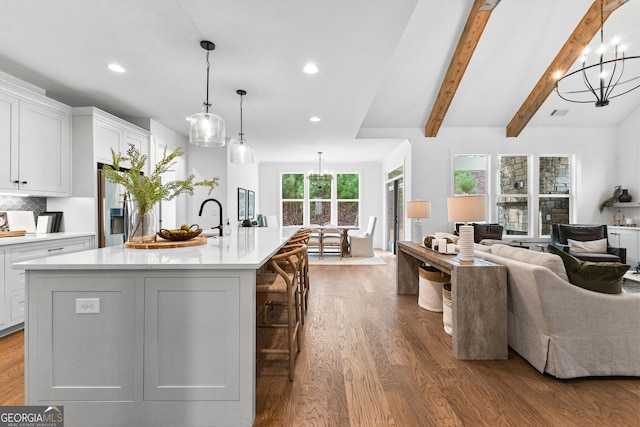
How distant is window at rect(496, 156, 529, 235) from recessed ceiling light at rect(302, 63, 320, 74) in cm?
488

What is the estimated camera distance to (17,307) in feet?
9.90

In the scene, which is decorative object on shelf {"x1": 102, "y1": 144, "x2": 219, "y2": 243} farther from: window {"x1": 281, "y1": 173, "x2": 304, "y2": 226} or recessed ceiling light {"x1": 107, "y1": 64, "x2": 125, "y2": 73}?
window {"x1": 281, "y1": 173, "x2": 304, "y2": 226}

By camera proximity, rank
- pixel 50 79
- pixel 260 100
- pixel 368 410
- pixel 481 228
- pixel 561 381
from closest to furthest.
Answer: pixel 368 410 → pixel 561 381 → pixel 50 79 → pixel 260 100 → pixel 481 228

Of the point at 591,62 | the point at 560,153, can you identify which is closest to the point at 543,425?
the point at 591,62

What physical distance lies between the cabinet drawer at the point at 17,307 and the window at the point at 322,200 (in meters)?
7.15

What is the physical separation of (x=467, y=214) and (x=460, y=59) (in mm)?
3062

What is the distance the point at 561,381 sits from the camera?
2111mm

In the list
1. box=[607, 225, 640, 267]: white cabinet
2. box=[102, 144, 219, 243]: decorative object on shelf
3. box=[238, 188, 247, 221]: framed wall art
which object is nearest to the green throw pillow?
box=[102, 144, 219, 243]: decorative object on shelf

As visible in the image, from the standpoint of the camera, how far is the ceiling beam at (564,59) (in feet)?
14.0

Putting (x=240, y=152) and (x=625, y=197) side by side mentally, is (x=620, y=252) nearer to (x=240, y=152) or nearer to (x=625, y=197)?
(x=625, y=197)

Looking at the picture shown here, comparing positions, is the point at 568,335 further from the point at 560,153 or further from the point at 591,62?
the point at 560,153

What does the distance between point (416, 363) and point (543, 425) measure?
0.82 meters

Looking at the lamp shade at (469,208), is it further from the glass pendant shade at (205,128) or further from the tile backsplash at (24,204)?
the tile backsplash at (24,204)

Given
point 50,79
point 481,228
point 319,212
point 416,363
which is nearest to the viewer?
point 416,363
